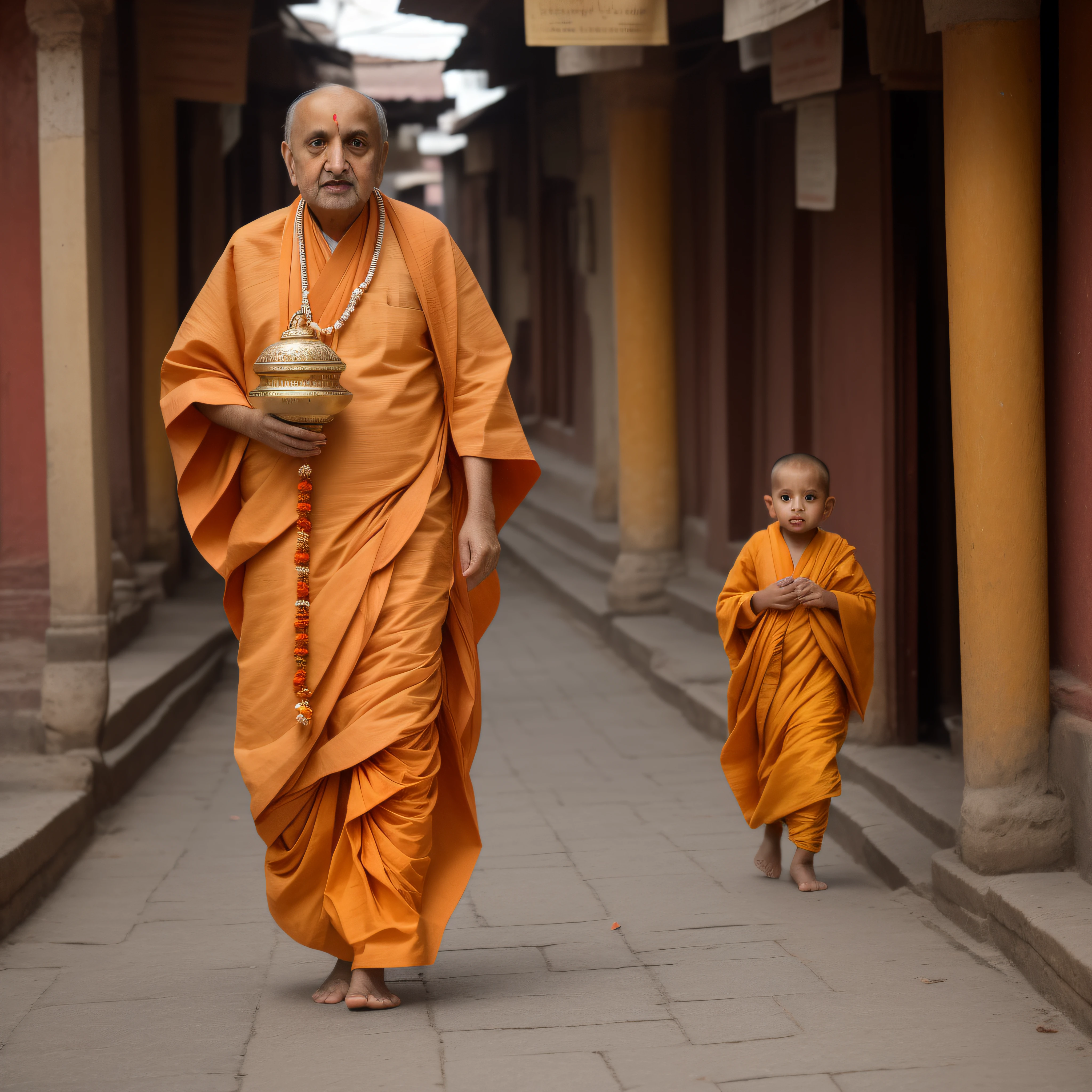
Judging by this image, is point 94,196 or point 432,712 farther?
Answer: point 94,196

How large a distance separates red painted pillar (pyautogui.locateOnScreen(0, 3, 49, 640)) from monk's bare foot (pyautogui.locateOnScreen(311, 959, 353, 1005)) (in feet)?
11.7

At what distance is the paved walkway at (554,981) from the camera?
3496 mm

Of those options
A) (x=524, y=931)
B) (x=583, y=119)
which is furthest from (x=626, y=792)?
(x=583, y=119)

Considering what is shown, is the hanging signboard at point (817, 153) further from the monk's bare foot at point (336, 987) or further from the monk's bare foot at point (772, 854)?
the monk's bare foot at point (336, 987)

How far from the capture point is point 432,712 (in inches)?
154

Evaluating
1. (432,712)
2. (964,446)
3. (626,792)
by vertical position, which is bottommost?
(626,792)

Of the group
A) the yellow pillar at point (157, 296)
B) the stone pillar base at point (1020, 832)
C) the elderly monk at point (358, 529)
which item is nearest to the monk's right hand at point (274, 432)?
the elderly monk at point (358, 529)

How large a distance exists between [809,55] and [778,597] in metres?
2.75

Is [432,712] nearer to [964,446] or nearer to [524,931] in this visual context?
[524,931]

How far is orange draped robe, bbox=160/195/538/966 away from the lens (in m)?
3.82

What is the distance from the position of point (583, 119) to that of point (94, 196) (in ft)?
25.4

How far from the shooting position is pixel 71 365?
6.20 meters

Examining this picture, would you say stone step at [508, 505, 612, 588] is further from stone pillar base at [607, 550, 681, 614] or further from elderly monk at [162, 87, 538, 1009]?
elderly monk at [162, 87, 538, 1009]

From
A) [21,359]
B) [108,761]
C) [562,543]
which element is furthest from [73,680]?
[562,543]
